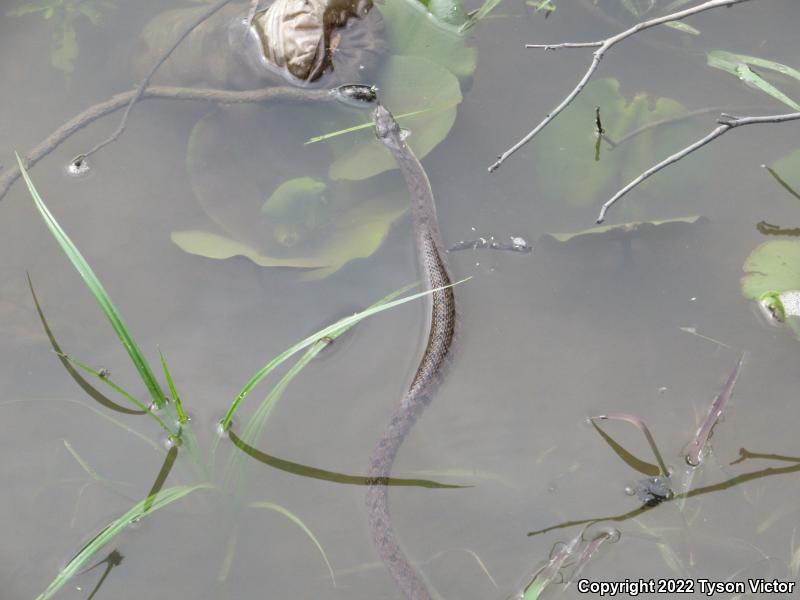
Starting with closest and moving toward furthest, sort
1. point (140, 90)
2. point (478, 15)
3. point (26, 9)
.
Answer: point (140, 90) → point (478, 15) → point (26, 9)

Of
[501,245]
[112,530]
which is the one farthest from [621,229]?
[112,530]

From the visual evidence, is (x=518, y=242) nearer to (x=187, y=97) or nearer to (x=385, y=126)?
(x=385, y=126)

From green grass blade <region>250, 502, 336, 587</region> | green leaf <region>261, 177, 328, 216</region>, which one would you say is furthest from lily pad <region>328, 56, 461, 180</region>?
green grass blade <region>250, 502, 336, 587</region>

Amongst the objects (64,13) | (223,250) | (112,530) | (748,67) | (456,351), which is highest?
(64,13)

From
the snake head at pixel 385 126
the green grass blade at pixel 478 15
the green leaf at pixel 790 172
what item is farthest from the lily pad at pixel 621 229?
the green grass blade at pixel 478 15

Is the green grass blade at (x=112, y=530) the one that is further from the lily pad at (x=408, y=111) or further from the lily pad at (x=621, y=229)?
the lily pad at (x=621, y=229)

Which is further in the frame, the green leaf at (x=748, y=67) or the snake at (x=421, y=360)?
the green leaf at (x=748, y=67)

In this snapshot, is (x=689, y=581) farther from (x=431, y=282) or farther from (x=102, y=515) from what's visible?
(x=102, y=515)
